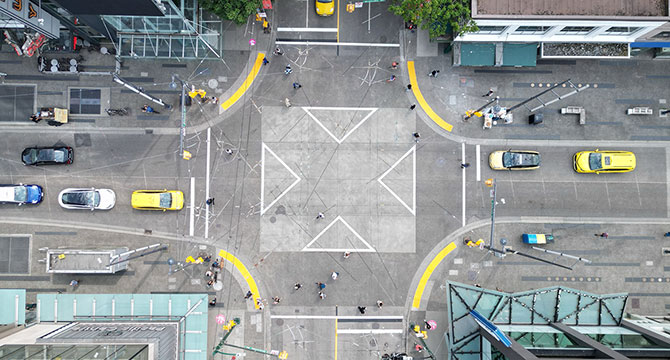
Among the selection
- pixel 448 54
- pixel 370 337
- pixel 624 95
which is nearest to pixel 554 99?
pixel 624 95

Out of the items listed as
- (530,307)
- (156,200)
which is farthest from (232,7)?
(530,307)

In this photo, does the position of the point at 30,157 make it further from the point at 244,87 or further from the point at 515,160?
the point at 515,160

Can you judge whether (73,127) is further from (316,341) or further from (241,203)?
(316,341)

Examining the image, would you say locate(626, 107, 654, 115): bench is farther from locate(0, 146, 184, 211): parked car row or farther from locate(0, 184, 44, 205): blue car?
locate(0, 184, 44, 205): blue car

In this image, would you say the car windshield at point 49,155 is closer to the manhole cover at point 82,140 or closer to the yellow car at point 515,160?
the manhole cover at point 82,140

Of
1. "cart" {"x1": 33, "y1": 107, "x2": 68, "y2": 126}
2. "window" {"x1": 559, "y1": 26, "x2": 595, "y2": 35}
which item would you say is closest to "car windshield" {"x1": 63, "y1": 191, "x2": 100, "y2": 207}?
"cart" {"x1": 33, "y1": 107, "x2": 68, "y2": 126}
